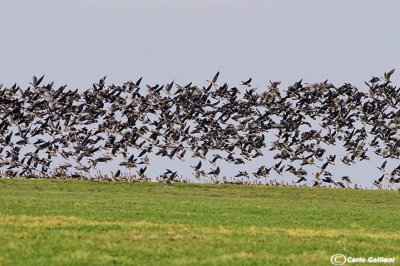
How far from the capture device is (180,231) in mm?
37281

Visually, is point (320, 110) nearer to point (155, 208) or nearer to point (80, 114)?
point (80, 114)

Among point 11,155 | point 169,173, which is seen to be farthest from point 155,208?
point 11,155

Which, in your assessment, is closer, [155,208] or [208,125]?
[155,208]

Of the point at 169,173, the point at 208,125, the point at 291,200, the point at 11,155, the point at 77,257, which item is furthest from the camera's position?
the point at 208,125

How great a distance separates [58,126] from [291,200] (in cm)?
3371

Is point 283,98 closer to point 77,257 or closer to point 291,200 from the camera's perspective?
point 291,200

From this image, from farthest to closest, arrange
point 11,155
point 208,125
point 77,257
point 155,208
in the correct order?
point 208,125
point 11,155
point 155,208
point 77,257

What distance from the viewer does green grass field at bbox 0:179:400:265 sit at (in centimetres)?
3022

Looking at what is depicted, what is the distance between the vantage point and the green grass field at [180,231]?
30.2 meters

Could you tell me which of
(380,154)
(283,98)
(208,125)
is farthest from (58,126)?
(380,154)

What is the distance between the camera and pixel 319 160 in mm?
91875

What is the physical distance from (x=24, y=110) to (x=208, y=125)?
1844cm

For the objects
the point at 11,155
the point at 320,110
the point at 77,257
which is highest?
the point at 320,110

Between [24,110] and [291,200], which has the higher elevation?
[24,110]
